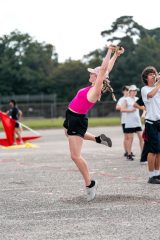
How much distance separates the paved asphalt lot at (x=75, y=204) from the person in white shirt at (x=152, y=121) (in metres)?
0.30

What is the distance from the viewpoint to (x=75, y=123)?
848 cm

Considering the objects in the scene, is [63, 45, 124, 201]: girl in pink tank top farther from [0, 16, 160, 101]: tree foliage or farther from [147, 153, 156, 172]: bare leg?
[0, 16, 160, 101]: tree foliage

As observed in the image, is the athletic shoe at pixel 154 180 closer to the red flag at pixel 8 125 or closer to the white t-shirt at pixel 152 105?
the white t-shirt at pixel 152 105

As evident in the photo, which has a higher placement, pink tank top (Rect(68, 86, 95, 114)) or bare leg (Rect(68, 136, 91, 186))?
pink tank top (Rect(68, 86, 95, 114))

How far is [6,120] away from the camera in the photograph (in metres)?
22.0

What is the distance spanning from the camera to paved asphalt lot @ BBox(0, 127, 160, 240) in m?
6.27

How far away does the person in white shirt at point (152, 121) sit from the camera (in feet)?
33.2

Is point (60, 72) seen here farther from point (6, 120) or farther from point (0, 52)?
point (6, 120)

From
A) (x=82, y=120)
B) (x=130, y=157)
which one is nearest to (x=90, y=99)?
(x=82, y=120)

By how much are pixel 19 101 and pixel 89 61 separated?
890 inches

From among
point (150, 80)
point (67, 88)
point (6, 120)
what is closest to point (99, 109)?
point (67, 88)

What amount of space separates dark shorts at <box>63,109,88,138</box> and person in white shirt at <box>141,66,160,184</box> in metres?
1.87

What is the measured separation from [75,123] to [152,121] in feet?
6.83

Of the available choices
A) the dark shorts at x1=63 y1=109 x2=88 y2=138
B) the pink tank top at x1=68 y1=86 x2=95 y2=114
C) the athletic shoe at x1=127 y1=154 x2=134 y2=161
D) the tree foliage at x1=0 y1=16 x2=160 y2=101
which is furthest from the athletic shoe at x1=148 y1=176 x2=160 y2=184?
the tree foliage at x1=0 y1=16 x2=160 y2=101
